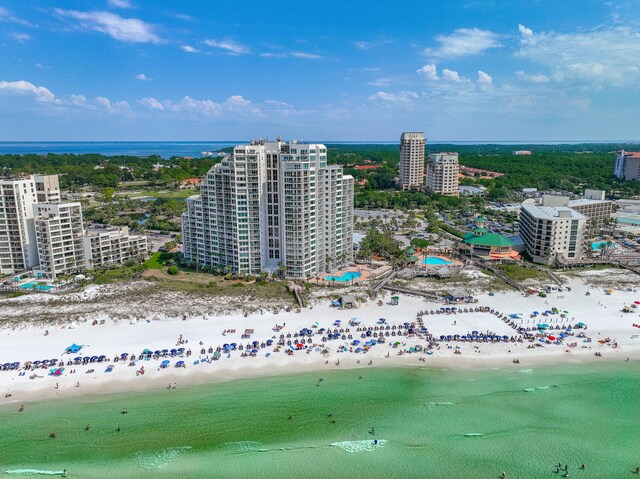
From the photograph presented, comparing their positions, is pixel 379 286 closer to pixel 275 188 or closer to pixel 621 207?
pixel 275 188

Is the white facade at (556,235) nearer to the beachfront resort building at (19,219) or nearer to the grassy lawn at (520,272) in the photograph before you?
the grassy lawn at (520,272)

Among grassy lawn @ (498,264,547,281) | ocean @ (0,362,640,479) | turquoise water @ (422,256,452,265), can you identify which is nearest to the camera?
ocean @ (0,362,640,479)

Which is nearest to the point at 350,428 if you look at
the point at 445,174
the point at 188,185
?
the point at 445,174

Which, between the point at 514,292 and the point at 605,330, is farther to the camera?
the point at 514,292

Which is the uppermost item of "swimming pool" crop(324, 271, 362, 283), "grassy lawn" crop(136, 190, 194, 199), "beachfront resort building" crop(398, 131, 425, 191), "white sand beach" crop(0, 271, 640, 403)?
"beachfront resort building" crop(398, 131, 425, 191)

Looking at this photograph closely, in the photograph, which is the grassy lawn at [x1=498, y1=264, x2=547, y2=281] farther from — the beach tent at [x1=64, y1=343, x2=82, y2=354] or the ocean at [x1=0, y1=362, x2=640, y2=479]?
the beach tent at [x1=64, y1=343, x2=82, y2=354]

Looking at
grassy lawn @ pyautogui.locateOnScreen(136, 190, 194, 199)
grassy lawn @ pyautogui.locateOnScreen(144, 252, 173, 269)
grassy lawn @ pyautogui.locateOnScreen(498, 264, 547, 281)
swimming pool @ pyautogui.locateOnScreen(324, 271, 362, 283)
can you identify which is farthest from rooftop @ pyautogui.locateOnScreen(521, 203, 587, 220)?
grassy lawn @ pyautogui.locateOnScreen(136, 190, 194, 199)

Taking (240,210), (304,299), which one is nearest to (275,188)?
(240,210)
